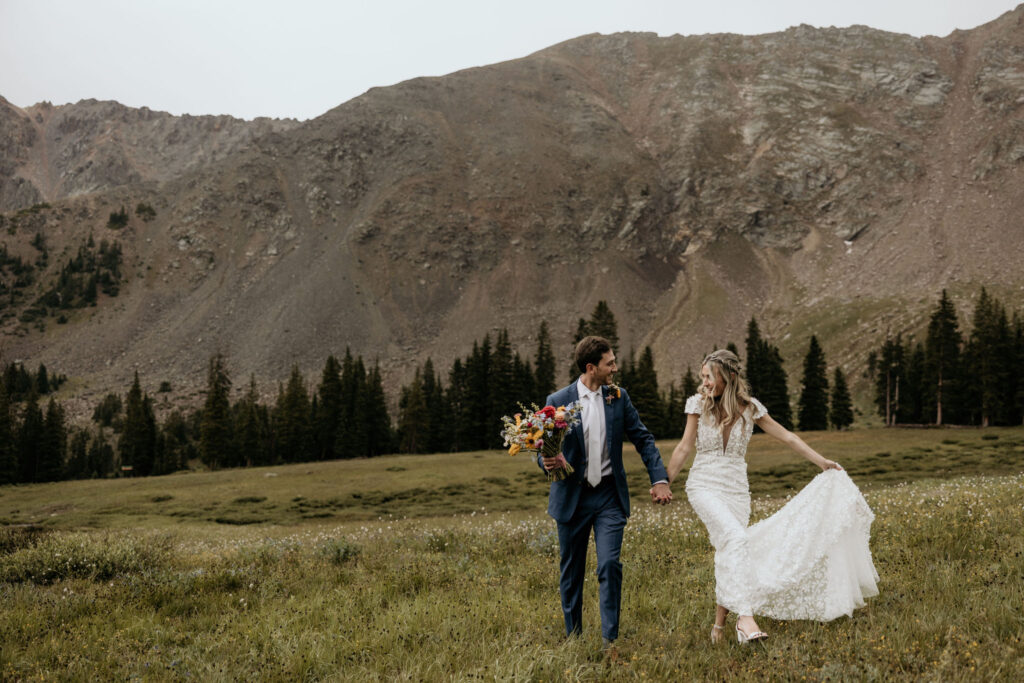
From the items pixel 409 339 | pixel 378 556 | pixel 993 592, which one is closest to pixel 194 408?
pixel 409 339

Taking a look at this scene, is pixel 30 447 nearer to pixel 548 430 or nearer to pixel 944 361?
pixel 548 430

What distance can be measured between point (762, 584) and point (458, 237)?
629 ft

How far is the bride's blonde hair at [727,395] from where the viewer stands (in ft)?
24.1

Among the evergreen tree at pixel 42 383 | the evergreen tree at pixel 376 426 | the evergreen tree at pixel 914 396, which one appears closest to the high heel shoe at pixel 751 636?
the evergreen tree at pixel 376 426

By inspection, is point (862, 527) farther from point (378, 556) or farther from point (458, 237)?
point (458, 237)

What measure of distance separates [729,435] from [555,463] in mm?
2216

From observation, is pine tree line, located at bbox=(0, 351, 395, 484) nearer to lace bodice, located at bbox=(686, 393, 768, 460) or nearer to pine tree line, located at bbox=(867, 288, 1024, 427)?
pine tree line, located at bbox=(867, 288, 1024, 427)

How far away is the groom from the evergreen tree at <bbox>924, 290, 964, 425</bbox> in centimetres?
8829

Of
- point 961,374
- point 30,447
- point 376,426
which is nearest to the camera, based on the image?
point 961,374

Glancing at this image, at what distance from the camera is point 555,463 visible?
6906mm

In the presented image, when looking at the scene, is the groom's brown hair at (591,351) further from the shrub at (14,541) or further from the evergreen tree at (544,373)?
the evergreen tree at (544,373)

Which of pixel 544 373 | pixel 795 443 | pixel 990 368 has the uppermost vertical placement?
pixel 795 443

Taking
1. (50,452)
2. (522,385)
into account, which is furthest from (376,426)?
(50,452)

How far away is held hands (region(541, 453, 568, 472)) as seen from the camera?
6.90m
